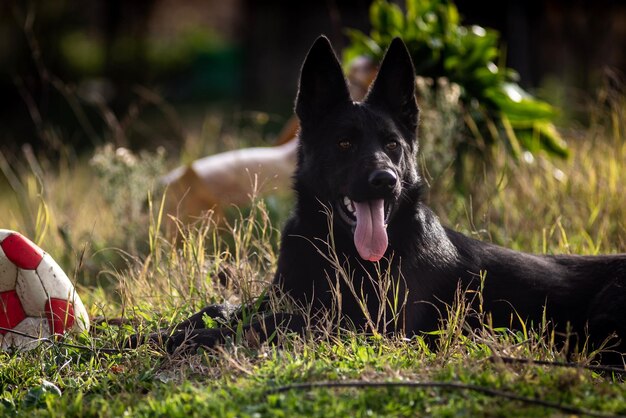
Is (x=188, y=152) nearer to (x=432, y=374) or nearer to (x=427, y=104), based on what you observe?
(x=427, y=104)

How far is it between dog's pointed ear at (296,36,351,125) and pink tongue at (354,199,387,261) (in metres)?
0.64

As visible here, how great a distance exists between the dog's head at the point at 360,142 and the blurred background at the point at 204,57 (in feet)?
26.1

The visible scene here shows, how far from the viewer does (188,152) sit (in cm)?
909

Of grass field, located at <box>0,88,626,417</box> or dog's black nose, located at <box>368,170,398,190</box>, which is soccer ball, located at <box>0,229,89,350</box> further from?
dog's black nose, located at <box>368,170,398,190</box>

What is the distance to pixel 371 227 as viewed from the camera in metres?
4.25

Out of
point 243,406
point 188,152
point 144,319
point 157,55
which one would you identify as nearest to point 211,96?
point 157,55

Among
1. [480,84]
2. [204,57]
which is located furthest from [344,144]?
[204,57]

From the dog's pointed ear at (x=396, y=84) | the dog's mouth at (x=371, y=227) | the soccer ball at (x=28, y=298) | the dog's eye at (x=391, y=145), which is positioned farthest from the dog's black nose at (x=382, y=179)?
the soccer ball at (x=28, y=298)

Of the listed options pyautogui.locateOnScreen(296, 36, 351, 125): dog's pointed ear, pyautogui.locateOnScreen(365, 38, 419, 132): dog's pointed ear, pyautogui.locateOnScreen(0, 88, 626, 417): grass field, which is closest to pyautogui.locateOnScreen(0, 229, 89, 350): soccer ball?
pyautogui.locateOnScreen(0, 88, 626, 417): grass field

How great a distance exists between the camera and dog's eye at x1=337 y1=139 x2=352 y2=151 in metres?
4.42

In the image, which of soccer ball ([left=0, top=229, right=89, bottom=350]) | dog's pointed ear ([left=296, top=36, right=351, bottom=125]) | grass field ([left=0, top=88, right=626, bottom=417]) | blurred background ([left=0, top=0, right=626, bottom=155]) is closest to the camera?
grass field ([left=0, top=88, right=626, bottom=417])

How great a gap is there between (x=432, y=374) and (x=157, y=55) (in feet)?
64.4

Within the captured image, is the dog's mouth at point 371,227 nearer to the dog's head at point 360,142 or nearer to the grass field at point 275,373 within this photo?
the dog's head at point 360,142

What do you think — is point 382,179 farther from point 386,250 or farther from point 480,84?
point 480,84
